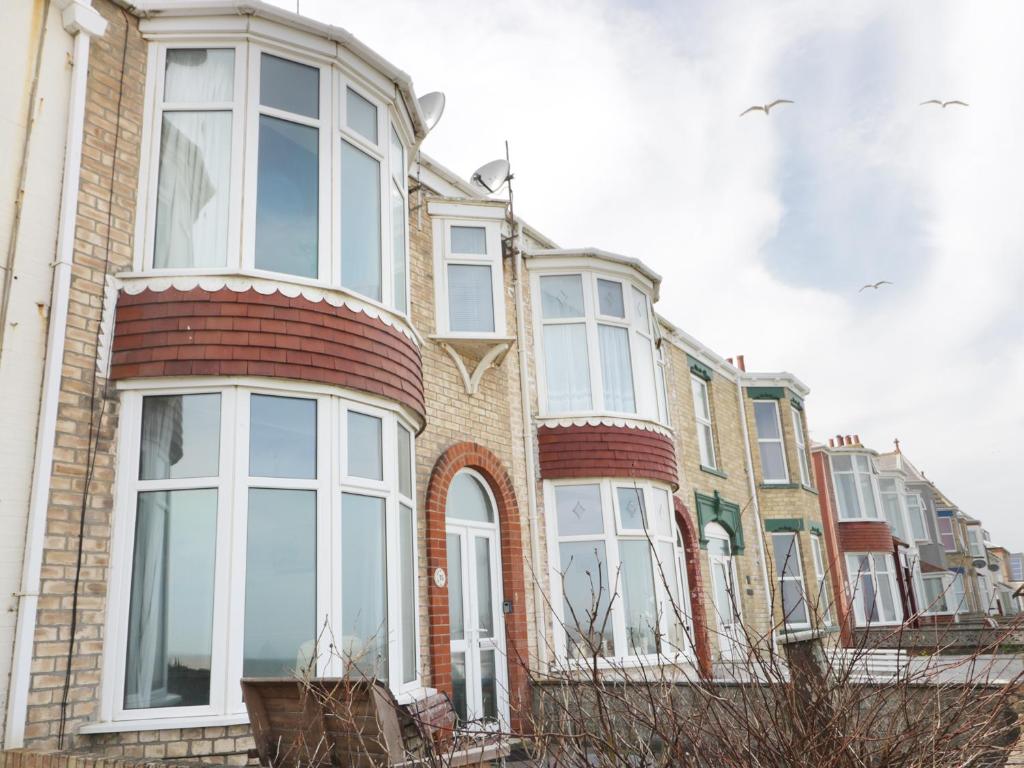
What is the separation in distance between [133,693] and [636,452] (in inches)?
286

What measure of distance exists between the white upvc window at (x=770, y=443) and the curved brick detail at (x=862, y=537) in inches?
228

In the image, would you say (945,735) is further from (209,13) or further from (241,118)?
(209,13)

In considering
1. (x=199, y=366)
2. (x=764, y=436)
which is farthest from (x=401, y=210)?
(x=764, y=436)

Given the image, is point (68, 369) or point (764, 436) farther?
point (764, 436)

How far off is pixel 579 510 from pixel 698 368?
6966mm

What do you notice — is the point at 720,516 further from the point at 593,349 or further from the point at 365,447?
the point at 365,447

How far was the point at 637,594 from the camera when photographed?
11.4m

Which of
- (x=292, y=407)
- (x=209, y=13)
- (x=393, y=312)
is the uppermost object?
(x=209, y=13)

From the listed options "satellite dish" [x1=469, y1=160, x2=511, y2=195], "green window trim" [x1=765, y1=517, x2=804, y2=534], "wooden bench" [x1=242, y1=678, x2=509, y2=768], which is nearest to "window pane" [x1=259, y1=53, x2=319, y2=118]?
"satellite dish" [x1=469, y1=160, x2=511, y2=195]

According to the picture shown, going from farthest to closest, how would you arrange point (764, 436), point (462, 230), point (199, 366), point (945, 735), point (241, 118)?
point (764, 436) < point (462, 230) < point (241, 118) < point (199, 366) < point (945, 735)

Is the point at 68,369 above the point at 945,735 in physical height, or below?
above

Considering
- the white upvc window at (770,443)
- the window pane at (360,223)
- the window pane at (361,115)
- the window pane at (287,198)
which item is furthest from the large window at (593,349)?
the white upvc window at (770,443)

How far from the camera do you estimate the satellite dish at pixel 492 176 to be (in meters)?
11.7

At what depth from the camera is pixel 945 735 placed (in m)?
2.61
